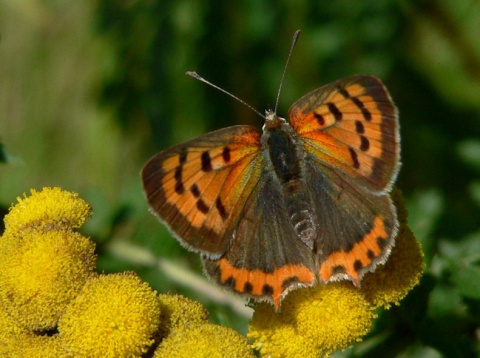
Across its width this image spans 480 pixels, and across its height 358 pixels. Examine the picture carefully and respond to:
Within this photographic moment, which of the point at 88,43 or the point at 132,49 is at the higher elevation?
the point at 88,43

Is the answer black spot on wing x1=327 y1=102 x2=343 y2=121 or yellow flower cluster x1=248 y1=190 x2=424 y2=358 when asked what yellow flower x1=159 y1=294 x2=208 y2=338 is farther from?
black spot on wing x1=327 y1=102 x2=343 y2=121

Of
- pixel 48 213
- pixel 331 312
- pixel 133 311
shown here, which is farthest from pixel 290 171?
pixel 48 213

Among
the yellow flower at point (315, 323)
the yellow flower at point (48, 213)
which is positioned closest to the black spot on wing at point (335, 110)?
the yellow flower at point (315, 323)

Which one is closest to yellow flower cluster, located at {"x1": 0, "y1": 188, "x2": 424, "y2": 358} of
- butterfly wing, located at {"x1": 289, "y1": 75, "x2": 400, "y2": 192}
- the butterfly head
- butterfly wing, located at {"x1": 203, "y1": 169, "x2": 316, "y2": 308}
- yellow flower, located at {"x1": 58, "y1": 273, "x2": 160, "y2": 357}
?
yellow flower, located at {"x1": 58, "y1": 273, "x2": 160, "y2": 357}

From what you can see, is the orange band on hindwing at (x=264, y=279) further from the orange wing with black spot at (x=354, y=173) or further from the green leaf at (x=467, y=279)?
the green leaf at (x=467, y=279)

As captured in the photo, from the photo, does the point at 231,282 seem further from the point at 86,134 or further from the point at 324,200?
the point at 86,134

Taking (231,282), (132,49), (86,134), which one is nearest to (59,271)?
(231,282)
